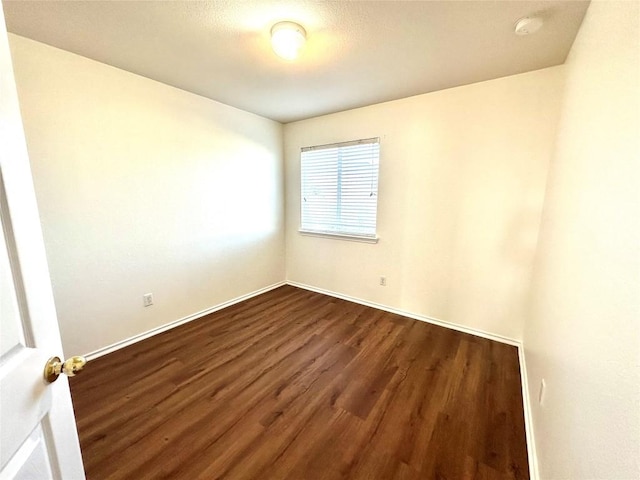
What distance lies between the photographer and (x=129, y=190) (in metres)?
2.29

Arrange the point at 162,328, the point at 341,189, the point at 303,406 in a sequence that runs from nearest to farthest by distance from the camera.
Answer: the point at 303,406 < the point at 162,328 < the point at 341,189

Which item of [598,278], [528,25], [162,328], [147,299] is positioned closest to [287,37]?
[528,25]

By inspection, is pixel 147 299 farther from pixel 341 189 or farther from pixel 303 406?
pixel 341 189

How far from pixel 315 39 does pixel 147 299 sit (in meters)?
2.61

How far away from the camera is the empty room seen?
2.40ft

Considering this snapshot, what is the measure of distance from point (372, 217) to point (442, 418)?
2.05 m

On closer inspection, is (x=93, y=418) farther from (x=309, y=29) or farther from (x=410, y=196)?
(x=410, y=196)

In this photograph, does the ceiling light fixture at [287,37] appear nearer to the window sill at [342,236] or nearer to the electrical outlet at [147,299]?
the window sill at [342,236]

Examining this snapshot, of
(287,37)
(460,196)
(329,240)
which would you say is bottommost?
(329,240)

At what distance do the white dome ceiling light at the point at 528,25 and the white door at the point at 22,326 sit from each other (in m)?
2.24

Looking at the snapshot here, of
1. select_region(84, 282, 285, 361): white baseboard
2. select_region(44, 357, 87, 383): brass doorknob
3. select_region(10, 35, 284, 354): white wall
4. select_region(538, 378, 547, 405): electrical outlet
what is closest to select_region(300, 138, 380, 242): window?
select_region(10, 35, 284, 354): white wall

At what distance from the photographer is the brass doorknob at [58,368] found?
2.09 feet

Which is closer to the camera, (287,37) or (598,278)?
(598,278)

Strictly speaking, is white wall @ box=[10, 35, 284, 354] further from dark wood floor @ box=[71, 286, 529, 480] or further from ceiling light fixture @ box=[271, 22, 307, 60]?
ceiling light fixture @ box=[271, 22, 307, 60]
